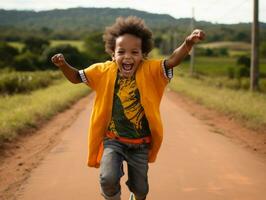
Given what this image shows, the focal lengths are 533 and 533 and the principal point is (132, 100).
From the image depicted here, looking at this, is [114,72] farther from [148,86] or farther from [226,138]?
[226,138]

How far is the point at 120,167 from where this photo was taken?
14.6 feet

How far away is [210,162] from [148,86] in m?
3.47

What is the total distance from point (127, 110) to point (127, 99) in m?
0.09

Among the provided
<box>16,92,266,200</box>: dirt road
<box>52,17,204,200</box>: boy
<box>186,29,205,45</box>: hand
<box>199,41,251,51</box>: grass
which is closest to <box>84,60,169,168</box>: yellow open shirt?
<box>52,17,204,200</box>: boy

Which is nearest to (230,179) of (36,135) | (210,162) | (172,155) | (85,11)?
(210,162)

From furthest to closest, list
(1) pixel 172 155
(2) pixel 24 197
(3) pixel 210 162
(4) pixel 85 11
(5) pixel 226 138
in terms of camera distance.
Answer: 1. (4) pixel 85 11
2. (5) pixel 226 138
3. (1) pixel 172 155
4. (3) pixel 210 162
5. (2) pixel 24 197

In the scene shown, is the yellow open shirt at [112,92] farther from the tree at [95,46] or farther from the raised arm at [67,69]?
the tree at [95,46]

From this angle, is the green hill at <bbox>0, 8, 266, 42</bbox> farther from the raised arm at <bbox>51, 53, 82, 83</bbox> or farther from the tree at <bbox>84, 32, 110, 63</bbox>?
the raised arm at <bbox>51, 53, 82, 83</bbox>

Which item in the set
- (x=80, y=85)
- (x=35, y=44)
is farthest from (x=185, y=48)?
(x=35, y=44)

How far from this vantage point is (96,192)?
5922mm

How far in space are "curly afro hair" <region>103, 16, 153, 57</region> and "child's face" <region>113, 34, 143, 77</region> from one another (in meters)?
0.07

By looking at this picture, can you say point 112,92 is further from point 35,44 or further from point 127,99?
point 35,44

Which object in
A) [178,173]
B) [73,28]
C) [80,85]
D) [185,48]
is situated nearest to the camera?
[185,48]

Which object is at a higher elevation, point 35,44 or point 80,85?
point 80,85
